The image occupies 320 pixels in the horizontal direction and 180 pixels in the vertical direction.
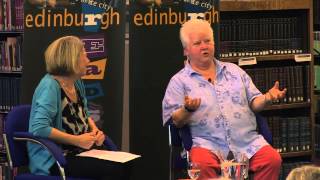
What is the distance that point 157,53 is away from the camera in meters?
4.91

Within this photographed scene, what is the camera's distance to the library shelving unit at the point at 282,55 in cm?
534

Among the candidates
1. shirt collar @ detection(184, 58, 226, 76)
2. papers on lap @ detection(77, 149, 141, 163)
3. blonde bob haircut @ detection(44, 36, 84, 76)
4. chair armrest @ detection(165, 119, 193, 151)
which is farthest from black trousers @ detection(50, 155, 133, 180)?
shirt collar @ detection(184, 58, 226, 76)

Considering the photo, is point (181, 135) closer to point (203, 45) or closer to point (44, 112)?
point (203, 45)

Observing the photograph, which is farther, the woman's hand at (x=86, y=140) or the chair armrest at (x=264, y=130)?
the chair armrest at (x=264, y=130)

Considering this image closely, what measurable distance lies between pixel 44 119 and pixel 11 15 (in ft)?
6.22

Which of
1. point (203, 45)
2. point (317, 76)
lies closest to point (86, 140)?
point (203, 45)

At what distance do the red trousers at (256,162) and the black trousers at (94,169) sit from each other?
476 millimetres

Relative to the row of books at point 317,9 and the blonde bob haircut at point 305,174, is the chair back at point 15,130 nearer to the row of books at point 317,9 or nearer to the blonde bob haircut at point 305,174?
the blonde bob haircut at point 305,174

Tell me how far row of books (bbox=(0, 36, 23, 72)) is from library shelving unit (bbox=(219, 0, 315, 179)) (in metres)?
1.73

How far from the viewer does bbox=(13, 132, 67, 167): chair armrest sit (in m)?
3.57

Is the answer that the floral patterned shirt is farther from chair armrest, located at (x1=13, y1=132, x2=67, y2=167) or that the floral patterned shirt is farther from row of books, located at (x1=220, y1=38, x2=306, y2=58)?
row of books, located at (x1=220, y1=38, x2=306, y2=58)

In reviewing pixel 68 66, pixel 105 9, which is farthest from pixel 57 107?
pixel 105 9

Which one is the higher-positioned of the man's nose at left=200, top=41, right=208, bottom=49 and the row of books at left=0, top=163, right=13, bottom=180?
the man's nose at left=200, top=41, right=208, bottom=49

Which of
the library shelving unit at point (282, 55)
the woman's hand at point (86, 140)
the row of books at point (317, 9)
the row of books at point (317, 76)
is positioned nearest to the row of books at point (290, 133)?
the library shelving unit at point (282, 55)
